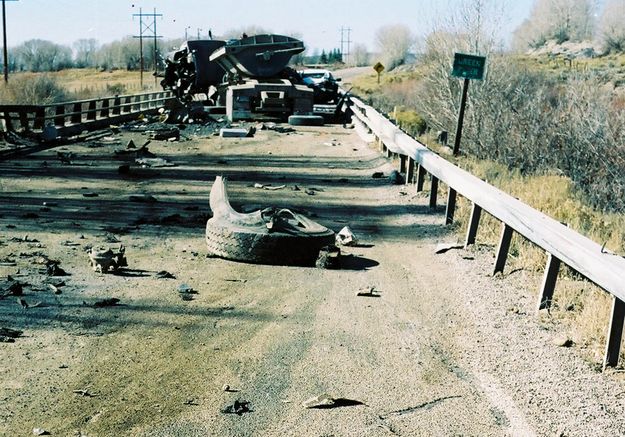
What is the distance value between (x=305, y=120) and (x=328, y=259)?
21.0 m

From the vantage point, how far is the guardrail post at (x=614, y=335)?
5332mm

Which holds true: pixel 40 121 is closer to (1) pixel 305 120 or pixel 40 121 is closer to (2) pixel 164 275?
(1) pixel 305 120

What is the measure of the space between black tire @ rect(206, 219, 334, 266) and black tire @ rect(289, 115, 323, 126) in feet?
66.5

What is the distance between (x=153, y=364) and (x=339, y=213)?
645 centimetres

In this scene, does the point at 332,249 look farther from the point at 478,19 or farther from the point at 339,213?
the point at 478,19

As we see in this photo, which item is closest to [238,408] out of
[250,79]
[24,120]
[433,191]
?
[433,191]

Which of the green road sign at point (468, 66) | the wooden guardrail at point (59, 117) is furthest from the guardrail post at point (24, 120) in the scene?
the green road sign at point (468, 66)

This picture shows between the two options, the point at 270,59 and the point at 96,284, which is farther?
the point at 270,59

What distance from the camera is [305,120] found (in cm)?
2908

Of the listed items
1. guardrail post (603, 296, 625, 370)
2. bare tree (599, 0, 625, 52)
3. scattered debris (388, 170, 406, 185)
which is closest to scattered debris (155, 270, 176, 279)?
guardrail post (603, 296, 625, 370)

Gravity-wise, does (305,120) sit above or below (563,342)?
below

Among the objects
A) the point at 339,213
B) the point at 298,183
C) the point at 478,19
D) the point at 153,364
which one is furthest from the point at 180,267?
the point at 478,19

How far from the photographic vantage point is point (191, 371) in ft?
18.0

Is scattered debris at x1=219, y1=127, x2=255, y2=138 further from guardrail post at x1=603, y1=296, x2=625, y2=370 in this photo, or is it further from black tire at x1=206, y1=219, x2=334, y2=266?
guardrail post at x1=603, y1=296, x2=625, y2=370
